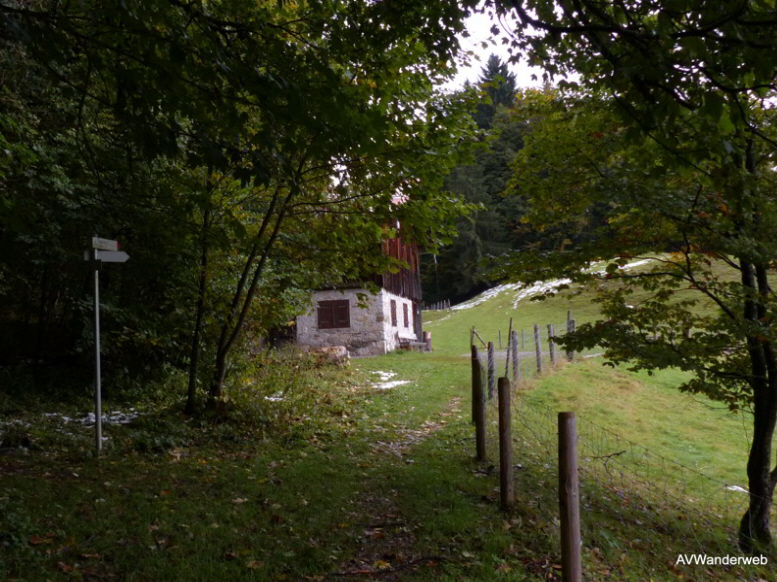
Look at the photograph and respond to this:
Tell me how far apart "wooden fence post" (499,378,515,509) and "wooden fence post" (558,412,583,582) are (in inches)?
63.5

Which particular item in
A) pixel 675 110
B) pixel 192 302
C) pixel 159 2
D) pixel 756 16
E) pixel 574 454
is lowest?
pixel 574 454

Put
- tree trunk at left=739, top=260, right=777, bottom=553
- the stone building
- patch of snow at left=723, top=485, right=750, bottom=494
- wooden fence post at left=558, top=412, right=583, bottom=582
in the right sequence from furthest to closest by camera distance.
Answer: the stone building → patch of snow at left=723, top=485, right=750, bottom=494 → tree trunk at left=739, top=260, right=777, bottom=553 → wooden fence post at left=558, top=412, right=583, bottom=582

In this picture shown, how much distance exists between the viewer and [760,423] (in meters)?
6.83

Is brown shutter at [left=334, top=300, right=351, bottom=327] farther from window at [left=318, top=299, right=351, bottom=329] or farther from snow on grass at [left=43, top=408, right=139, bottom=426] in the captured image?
snow on grass at [left=43, top=408, right=139, bottom=426]

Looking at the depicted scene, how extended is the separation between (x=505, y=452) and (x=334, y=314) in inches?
787

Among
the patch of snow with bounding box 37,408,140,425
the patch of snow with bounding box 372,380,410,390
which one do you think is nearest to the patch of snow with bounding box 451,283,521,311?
the patch of snow with bounding box 372,380,410,390

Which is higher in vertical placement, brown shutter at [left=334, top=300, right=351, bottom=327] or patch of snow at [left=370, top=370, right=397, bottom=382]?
brown shutter at [left=334, top=300, right=351, bottom=327]

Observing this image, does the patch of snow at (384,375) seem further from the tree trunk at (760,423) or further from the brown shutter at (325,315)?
the tree trunk at (760,423)

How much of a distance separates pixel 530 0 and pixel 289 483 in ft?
17.8

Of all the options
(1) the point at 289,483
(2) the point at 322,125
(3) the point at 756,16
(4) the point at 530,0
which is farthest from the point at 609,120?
(1) the point at 289,483

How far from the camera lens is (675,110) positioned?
3.42m

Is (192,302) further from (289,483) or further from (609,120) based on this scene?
(609,120)

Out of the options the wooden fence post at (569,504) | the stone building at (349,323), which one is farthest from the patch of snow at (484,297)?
the wooden fence post at (569,504)

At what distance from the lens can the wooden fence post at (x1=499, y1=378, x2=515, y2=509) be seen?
5750mm
